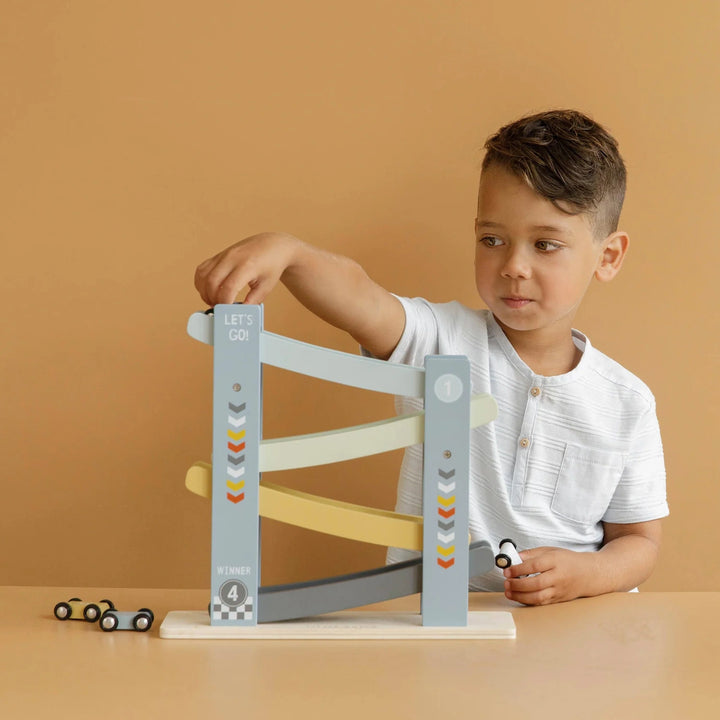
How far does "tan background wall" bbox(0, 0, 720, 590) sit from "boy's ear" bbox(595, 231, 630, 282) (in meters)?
0.15

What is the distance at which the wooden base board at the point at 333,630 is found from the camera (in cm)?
74

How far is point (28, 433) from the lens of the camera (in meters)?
1.31

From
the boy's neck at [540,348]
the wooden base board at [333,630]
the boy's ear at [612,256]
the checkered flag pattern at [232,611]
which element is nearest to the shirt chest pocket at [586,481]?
the boy's neck at [540,348]

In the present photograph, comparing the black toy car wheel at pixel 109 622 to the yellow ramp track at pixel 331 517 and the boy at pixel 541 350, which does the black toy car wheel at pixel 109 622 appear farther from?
the boy at pixel 541 350

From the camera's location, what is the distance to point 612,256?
1.15m

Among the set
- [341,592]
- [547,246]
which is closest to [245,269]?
[341,592]

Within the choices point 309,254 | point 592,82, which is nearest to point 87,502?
point 309,254

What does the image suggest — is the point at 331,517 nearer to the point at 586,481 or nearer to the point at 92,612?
the point at 92,612

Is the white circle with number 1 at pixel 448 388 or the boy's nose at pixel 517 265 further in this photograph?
the boy's nose at pixel 517 265

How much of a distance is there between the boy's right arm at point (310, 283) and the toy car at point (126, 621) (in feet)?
0.85

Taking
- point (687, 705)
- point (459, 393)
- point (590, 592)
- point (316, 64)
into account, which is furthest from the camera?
point (316, 64)

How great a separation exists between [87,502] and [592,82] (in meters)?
0.89

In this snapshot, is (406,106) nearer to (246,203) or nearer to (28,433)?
(246,203)

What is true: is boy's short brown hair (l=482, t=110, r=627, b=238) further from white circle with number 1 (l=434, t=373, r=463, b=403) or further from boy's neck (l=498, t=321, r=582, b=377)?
white circle with number 1 (l=434, t=373, r=463, b=403)
